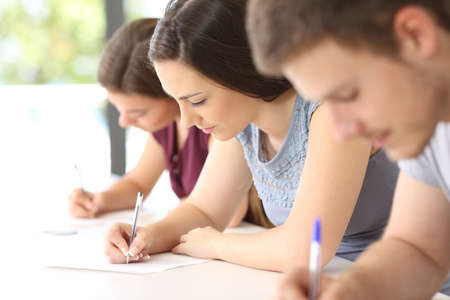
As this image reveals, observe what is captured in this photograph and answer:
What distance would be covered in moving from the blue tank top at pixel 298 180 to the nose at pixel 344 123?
0.53m

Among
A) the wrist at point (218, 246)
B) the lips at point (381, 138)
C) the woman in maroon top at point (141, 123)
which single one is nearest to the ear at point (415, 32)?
the lips at point (381, 138)

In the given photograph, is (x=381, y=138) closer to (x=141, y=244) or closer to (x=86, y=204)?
(x=141, y=244)

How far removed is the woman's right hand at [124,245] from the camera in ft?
4.35

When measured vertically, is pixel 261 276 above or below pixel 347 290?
below

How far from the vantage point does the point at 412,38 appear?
0.68 metres

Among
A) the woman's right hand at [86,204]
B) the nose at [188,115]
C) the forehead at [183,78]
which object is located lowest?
the woman's right hand at [86,204]

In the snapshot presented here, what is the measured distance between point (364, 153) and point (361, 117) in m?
0.50

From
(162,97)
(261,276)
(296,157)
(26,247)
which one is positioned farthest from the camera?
(162,97)

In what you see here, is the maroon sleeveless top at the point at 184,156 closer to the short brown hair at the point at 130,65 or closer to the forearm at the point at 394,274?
the short brown hair at the point at 130,65

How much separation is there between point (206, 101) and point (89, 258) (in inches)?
17.4

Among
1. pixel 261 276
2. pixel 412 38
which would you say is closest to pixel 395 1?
pixel 412 38

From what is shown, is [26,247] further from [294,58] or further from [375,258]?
[294,58]

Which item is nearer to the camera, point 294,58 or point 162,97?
point 294,58

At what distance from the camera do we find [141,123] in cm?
205
